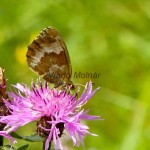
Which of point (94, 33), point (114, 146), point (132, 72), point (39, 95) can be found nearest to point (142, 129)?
point (114, 146)

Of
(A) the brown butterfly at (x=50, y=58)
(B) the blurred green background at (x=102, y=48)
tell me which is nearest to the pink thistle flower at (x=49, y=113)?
(A) the brown butterfly at (x=50, y=58)

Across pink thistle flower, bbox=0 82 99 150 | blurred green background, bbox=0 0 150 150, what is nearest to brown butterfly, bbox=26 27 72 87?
pink thistle flower, bbox=0 82 99 150

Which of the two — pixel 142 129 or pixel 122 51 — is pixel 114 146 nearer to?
pixel 142 129

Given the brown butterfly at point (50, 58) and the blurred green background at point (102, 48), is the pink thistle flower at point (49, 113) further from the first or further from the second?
the blurred green background at point (102, 48)

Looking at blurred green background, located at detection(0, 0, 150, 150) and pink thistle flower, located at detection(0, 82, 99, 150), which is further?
blurred green background, located at detection(0, 0, 150, 150)

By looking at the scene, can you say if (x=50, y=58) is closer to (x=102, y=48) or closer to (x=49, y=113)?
(x=49, y=113)

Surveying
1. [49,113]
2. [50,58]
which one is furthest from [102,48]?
[49,113]

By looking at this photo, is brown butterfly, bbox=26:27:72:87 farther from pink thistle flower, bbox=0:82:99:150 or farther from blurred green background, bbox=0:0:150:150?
blurred green background, bbox=0:0:150:150
